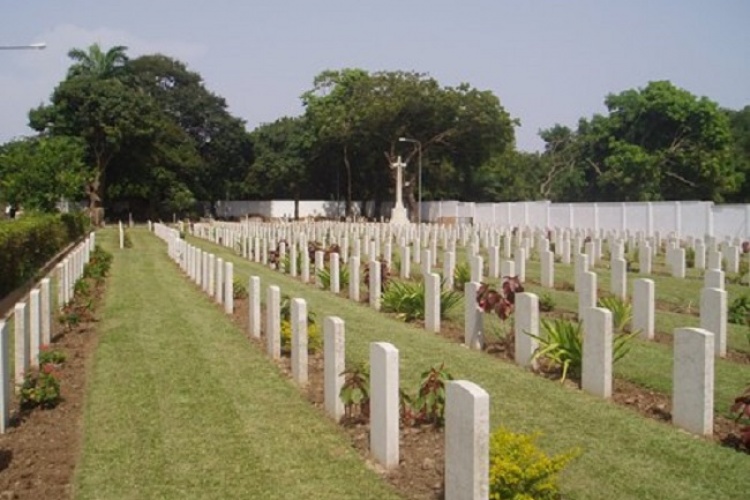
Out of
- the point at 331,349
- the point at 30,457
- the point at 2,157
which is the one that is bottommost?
the point at 30,457

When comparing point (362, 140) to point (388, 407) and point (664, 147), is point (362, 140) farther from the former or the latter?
point (388, 407)

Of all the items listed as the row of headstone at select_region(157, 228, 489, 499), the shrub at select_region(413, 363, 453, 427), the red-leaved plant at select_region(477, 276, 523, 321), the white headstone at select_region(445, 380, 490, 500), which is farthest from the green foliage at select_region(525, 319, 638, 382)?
the white headstone at select_region(445, 380, 490, 500)

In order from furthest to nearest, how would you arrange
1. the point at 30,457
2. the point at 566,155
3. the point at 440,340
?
the point at 566,155, the point at 440,340, the point at 30,457

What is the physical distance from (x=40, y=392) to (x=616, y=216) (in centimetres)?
3568

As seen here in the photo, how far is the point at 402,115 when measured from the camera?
182ft

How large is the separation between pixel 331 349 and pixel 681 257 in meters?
14.8

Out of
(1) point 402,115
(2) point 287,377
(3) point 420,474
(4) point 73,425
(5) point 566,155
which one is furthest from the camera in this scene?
(5) point 566,155

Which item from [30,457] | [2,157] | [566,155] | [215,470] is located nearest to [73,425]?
[30,457]

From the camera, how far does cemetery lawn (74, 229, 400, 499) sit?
19.0ft

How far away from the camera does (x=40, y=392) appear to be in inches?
319

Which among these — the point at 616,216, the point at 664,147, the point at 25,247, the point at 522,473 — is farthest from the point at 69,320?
the point at 664,147

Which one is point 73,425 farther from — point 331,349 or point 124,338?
point 124,338

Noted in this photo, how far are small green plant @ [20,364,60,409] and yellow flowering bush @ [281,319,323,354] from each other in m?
3.29

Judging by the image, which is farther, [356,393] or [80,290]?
[80,290]
